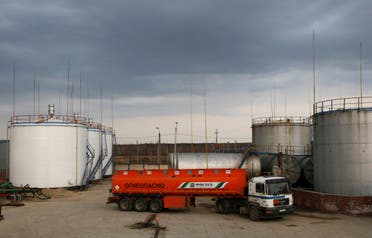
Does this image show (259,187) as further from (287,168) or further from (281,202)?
(287,168)

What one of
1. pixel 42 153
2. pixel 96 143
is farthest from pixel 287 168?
pixel 96 143

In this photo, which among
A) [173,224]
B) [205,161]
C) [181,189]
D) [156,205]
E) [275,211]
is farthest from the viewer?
[205,161]

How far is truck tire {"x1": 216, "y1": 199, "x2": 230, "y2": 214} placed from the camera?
1038 inches

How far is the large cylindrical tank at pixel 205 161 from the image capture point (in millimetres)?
33938

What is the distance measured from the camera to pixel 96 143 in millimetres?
51062

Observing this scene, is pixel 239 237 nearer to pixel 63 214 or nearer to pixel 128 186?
pixel 128 186

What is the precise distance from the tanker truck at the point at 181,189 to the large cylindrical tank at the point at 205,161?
662 centimetres

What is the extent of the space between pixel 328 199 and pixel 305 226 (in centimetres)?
507

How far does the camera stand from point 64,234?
2008 centimetres

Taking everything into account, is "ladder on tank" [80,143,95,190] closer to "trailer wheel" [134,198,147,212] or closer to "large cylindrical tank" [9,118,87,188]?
"large cylindrical tank" [9,118,87,188]

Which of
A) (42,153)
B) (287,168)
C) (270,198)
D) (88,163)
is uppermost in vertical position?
(42,153)

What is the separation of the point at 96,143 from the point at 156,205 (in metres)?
26.1

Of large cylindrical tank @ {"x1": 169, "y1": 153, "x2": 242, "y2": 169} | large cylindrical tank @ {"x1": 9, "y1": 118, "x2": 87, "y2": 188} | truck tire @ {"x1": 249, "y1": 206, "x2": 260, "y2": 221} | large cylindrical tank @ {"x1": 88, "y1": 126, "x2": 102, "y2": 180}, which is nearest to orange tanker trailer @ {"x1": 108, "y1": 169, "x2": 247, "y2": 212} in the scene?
truck tire @ {"x1": 249, "y1": 206, "x2": 260, "y2": 221}

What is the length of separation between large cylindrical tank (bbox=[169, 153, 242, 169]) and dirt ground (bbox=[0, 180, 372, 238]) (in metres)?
5.28
